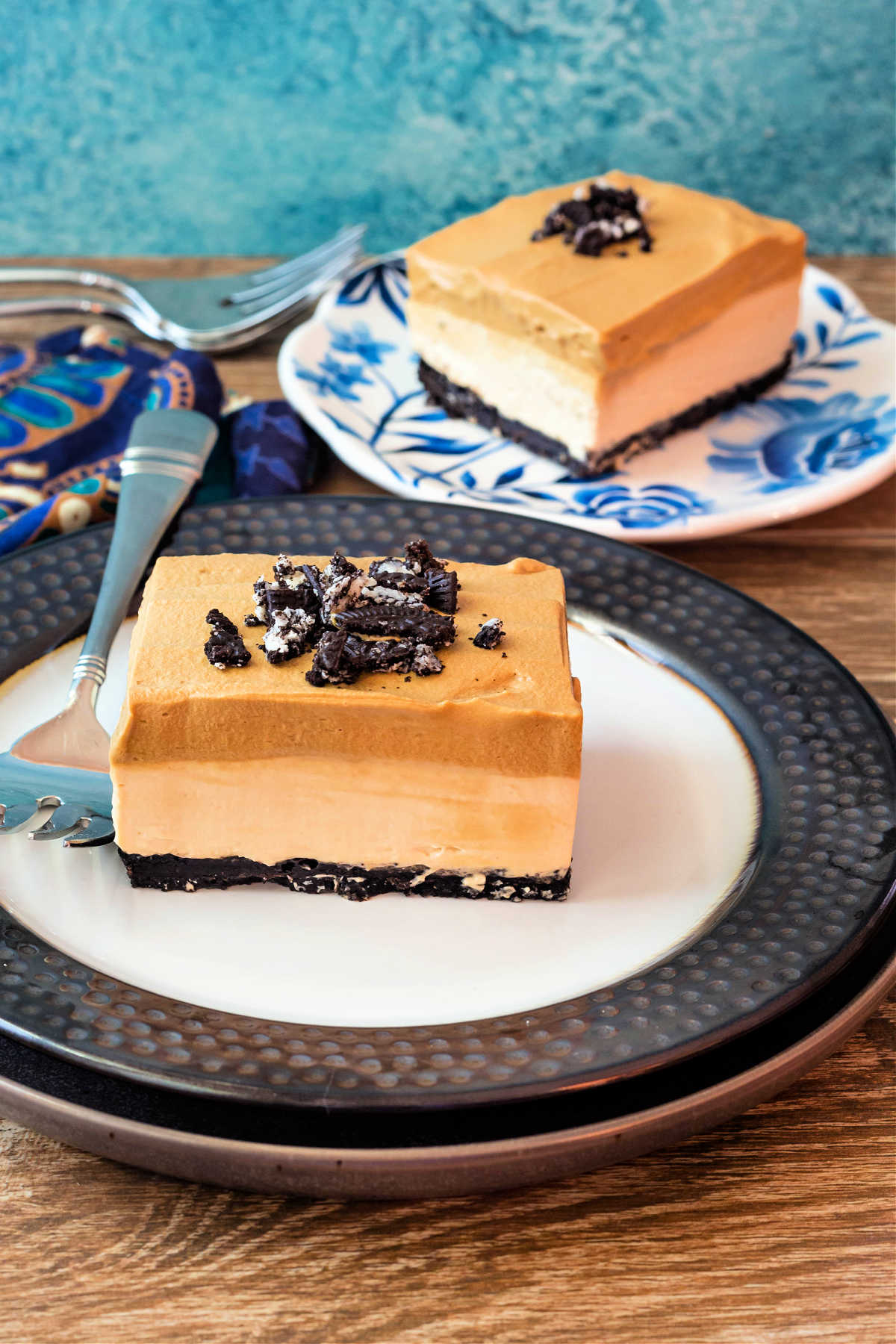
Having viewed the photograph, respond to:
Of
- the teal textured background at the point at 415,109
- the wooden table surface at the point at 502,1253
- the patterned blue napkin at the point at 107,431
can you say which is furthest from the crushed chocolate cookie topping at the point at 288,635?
the teal textured background at the point at 415,109

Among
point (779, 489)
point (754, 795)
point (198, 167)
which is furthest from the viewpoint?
point (198, 167)

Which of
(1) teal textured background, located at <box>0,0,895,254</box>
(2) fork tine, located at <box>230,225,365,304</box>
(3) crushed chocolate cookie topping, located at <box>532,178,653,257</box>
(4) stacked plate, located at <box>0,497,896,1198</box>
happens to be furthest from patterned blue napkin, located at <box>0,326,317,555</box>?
(1) teal textured background, located at <box>0,0,895,254</box>

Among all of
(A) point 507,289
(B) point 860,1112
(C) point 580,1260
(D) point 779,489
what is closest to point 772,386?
(D) point 779,489

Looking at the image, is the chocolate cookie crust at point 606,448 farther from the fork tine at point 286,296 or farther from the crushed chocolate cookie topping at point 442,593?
the crushed chocolate cookie topping at point 442,593

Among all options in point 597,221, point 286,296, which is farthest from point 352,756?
point 286,296

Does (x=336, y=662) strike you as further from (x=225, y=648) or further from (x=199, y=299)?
(x=199, y=299)

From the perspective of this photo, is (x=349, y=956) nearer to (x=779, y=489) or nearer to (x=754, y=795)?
(x=754, y=795)
